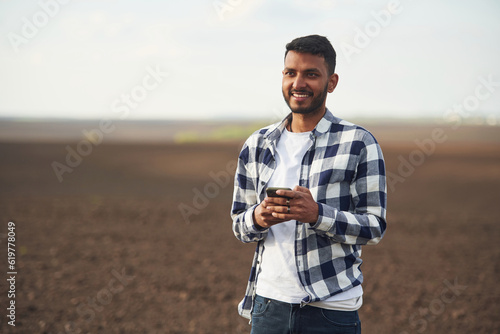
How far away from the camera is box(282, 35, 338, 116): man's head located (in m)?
2.00

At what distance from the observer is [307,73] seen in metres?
2.02

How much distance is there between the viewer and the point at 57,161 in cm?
2359

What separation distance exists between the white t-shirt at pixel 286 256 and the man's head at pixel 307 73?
0.15 meters

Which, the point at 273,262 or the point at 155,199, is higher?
the point at 155,199

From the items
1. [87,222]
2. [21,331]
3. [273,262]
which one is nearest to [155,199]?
[87,222]

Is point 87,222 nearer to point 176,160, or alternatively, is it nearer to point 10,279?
point 10,279

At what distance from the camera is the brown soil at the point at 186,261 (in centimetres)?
551

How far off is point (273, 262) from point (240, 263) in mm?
5730

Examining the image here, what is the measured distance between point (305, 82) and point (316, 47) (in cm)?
15

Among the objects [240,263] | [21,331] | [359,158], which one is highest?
[359,158]

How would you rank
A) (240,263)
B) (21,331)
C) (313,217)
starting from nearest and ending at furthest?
(313,217) → (21,331) → (240,263)

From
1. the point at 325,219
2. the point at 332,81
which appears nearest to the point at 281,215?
the point at 325,219

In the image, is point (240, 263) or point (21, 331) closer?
point (21, 331)

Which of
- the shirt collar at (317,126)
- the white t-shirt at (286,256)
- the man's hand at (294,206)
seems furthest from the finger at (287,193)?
the shirt collar at (317,126)
